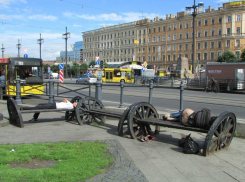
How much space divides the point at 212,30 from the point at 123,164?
77.8 m

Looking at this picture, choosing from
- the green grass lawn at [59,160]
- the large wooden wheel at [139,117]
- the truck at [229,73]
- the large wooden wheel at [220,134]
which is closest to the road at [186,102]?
the large wooden wheel at [139,117]

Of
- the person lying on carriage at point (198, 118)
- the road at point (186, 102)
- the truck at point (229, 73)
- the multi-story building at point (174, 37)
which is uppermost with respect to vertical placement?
the multi-story building at point (174, 37)

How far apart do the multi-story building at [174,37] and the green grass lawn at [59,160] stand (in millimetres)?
54311

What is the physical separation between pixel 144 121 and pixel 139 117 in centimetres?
31

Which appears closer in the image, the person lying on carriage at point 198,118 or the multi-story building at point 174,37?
the person lying on carriage at point 198,118

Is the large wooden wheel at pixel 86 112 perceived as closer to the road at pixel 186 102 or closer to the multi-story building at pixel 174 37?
the road at pixel 186 102

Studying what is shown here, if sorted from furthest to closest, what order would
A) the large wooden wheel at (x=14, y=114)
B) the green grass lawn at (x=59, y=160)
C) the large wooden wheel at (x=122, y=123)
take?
the large wooden wheel at (x=14, y=114), the large wooden wheel at (x=122, y=123), the green grass lawn at (x=59, y=160)

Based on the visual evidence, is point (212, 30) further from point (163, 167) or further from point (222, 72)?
point (163, 167)

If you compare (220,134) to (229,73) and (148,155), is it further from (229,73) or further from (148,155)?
(229,73)

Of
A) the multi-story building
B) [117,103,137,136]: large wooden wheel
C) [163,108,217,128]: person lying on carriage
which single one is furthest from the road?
the multi-story building

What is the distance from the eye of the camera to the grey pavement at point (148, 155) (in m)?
3.77

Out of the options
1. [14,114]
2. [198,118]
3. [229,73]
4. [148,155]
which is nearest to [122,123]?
[148,155]

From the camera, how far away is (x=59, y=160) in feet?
14.1

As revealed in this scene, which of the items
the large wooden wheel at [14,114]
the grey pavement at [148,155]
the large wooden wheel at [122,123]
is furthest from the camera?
the large wooden wheel at [14,114]
